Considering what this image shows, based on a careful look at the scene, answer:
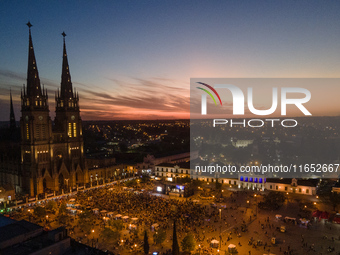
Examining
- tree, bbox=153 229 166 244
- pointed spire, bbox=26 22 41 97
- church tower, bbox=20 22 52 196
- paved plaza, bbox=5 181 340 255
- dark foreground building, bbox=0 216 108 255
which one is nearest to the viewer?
dark foreground building, bbox=0 216 108 255

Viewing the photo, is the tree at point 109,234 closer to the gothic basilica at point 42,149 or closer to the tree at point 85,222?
the tree at point 85,222

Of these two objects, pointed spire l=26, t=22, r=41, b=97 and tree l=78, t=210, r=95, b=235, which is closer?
tree l=78, t=210, r=95, b=235

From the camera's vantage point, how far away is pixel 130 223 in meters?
29.5

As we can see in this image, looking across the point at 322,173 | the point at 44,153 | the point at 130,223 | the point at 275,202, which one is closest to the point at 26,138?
the point at 44,153

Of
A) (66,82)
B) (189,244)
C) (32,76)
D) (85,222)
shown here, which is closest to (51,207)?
(85,222)

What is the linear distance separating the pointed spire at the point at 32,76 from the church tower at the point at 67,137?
654 cm

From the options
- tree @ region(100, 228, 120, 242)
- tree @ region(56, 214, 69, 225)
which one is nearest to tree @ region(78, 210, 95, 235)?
tree @ region(56, 214, 69, 225)

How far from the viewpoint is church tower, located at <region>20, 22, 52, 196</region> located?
135ft

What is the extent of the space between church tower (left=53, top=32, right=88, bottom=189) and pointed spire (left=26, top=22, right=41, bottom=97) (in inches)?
257

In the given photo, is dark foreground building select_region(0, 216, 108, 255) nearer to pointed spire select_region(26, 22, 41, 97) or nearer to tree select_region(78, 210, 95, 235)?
tree select_region(78, 210, 95, 235)

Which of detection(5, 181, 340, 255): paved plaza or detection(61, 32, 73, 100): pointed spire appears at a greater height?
detection(61, 32, 73, 100): pointed spire

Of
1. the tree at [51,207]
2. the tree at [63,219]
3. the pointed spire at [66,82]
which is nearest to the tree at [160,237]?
the tree at [63,219]

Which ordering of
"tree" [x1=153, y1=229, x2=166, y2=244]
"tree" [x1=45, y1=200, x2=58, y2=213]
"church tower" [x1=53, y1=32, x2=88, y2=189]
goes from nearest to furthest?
"tree" [x1=153, y1=229, x2=166, y2=244] < "tree" [x1=45, y1=200, x2=58, y2=213] < "church tower" [x1=53, y1=32, x2=88, y2=189]

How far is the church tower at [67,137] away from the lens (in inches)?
1807
